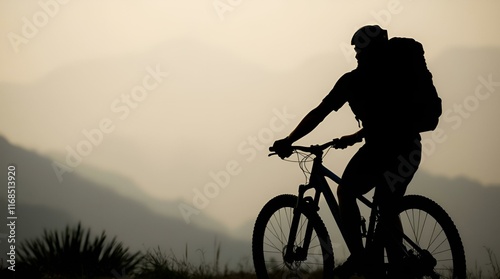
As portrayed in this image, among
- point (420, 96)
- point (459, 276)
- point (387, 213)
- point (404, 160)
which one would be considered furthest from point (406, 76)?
point (459, 276)

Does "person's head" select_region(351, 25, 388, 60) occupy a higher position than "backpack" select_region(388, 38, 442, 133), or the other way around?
"person's head" select_region(351, 25, 388, 60)

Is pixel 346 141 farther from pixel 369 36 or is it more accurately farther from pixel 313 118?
pixel 369 36

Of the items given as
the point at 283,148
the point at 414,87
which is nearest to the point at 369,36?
the point at 414,87

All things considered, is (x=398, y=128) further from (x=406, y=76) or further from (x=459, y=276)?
(x=459, y=276)

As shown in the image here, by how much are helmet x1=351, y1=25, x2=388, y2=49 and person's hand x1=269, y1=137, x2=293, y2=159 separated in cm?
102

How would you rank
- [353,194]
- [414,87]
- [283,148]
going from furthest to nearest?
[283,148], [353,194], [414,87]

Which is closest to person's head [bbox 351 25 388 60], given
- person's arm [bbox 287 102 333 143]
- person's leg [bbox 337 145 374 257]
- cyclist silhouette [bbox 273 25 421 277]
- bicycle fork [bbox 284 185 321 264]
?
cyclist silhouette [bbox 273 25 421 277]

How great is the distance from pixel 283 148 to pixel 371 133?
0.82 meters

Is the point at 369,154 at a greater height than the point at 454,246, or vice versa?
the point at 369,154

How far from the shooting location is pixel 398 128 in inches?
182

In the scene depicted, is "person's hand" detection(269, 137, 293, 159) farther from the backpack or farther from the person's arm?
the backpack

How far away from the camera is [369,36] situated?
4758 mm

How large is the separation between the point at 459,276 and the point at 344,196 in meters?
1.05

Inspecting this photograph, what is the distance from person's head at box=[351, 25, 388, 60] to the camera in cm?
473
